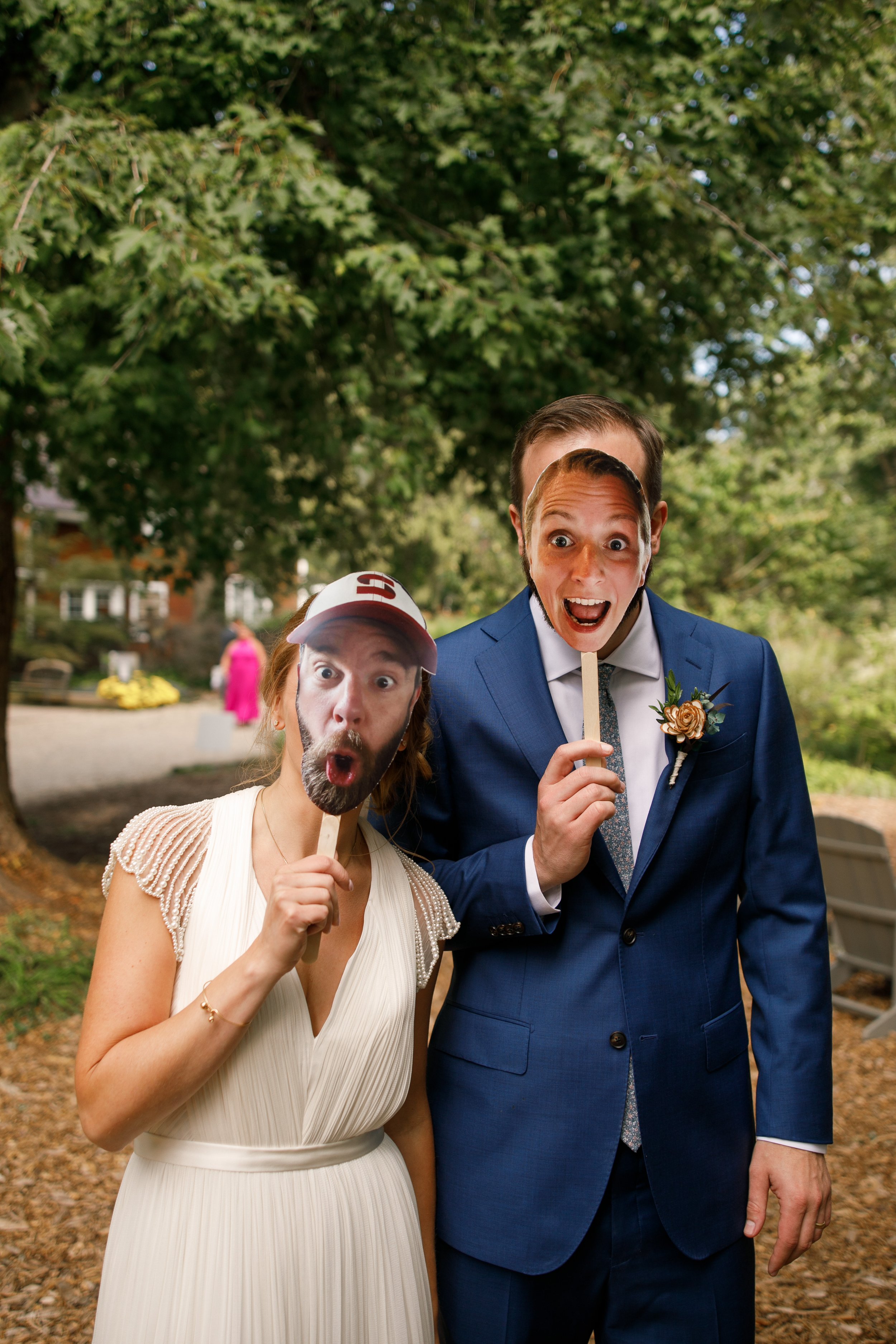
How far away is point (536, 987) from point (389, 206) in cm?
544

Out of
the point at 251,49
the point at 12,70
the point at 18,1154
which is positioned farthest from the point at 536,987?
the point at 12,70

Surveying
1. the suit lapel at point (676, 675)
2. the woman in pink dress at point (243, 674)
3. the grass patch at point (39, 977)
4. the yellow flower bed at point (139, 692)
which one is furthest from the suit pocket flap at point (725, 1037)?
the yellow flower bed at point (139, 692)

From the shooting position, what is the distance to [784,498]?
710 inches

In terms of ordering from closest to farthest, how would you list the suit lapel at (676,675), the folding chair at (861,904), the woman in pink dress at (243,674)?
1. the suit lapel at (676,675)
2. the folding chair at (861,904)
3. the woman in pink dress at (243,674)

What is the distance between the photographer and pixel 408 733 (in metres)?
1.90

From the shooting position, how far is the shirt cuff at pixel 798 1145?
1.95 meters

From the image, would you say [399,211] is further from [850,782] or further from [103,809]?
[850,782]

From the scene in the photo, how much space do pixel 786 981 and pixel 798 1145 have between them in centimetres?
29

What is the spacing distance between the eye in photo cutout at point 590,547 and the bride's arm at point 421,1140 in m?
0.67

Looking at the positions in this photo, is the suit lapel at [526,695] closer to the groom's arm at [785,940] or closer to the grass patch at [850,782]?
the groom's arm at [785,940]

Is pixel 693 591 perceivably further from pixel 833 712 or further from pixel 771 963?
pixel 771 963

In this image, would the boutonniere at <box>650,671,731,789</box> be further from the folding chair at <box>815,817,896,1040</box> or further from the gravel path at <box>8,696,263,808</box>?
the gravel path at <box>8,696,263,808</box>

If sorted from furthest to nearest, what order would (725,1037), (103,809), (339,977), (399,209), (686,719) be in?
(103,809) < (399,209) < (725,1037) < (686,719) < (339,977)

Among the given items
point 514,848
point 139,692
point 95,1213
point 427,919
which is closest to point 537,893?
point 514,848
